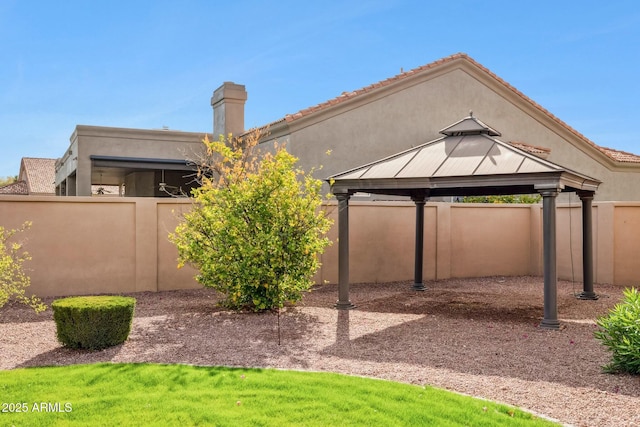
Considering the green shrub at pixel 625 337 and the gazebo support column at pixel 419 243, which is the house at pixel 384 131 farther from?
the green shrub at pixel 625 337

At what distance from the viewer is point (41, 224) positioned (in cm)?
1270

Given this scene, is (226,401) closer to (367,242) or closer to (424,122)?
(367,242)

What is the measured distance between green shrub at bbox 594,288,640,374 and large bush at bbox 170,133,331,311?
17.5ft

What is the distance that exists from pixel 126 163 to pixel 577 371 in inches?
774

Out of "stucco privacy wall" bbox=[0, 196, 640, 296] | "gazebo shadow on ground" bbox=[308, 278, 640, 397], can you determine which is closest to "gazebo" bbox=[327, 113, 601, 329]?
"gazebo shadow on ground" bbox=[308, 278, 640, 397]

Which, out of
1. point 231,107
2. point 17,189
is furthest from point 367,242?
point 17,189

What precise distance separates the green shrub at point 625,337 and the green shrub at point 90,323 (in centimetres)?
668

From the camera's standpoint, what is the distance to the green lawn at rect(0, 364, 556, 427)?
559cm

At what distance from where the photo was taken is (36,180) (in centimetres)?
4566

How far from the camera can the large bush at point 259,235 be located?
1066 cm

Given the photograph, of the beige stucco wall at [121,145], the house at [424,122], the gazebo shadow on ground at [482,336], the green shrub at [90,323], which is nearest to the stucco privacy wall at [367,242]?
the gazebo shadow on ground at [482,336]

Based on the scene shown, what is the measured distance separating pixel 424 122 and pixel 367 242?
5841mm

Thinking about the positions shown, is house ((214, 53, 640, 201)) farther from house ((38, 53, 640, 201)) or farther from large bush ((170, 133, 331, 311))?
large bush ((170, 133, 331, 311))

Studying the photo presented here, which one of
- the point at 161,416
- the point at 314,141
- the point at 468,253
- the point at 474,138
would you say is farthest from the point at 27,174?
the point at 161,416
